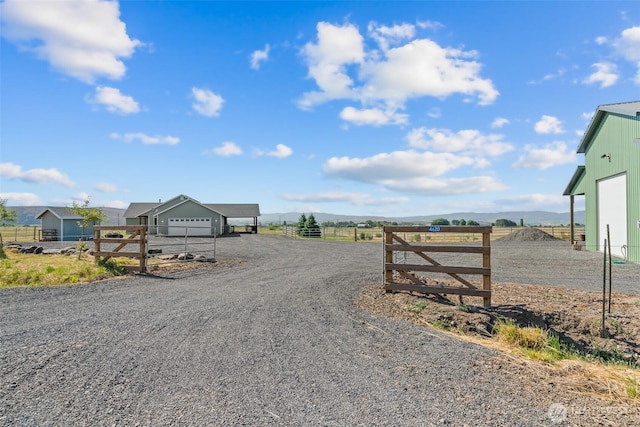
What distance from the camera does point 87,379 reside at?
3.90m

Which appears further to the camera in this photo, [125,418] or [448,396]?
[448,396]

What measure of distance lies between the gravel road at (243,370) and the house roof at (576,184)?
22965mm

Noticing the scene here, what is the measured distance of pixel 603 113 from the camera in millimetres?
19516

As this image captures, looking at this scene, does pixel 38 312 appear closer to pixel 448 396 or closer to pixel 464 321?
pixel 448 396

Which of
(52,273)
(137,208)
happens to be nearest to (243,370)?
(52,273)

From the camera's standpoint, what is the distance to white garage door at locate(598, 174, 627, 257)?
17.6 meters

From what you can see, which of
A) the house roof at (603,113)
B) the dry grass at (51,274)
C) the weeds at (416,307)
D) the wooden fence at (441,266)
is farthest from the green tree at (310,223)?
the weeds at (416,307)

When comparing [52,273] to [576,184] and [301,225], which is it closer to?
[576,184]

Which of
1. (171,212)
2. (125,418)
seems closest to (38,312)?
(125,418)

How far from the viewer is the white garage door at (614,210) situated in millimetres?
17625

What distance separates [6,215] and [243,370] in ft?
79.2

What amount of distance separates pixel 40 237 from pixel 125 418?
43.3 m

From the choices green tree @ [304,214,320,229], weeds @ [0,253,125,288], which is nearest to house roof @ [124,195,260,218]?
green tree @ [304,214,320,229]

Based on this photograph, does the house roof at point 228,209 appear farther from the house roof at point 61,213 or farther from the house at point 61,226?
the house at point 61,226
